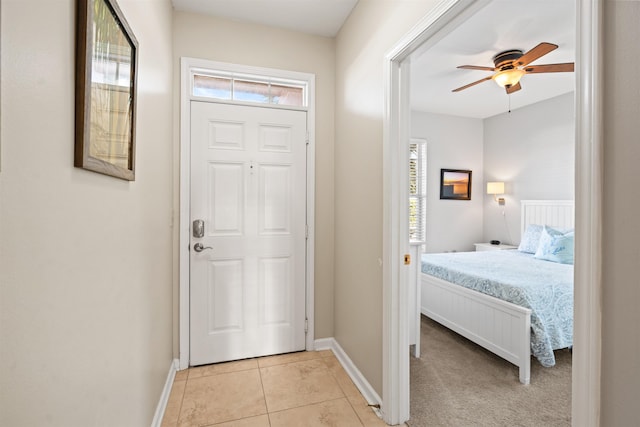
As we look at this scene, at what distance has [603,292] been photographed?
0.80 metres

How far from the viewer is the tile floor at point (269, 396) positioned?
184 centimetres

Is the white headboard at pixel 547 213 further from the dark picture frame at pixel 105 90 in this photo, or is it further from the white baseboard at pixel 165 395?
the dark picture frame at pixel 105 90

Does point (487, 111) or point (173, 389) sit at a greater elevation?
point (487, 111)

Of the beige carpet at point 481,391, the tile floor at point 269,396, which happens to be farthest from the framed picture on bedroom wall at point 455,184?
the tile floor at point 269,396

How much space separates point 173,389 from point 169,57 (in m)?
2.31

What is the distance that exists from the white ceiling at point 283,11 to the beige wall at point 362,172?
12 cm

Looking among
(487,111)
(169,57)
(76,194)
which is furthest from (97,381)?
(487,111)

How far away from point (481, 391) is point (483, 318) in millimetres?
635

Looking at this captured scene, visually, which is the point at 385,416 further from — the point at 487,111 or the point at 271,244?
the point at 487,111

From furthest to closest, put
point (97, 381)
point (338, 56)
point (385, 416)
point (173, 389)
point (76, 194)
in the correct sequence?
point (338, 56), point (173, 389), point (385, 416), point (97, 381), point (76, 194)

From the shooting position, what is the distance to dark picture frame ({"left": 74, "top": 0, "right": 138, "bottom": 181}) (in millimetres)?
834

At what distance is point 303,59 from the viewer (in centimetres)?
265

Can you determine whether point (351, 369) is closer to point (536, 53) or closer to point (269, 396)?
point (269, 396)

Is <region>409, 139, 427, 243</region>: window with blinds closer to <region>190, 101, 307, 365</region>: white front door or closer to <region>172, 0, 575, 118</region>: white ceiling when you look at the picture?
<region>172, 0, 575, 118</region>: white ceiling
